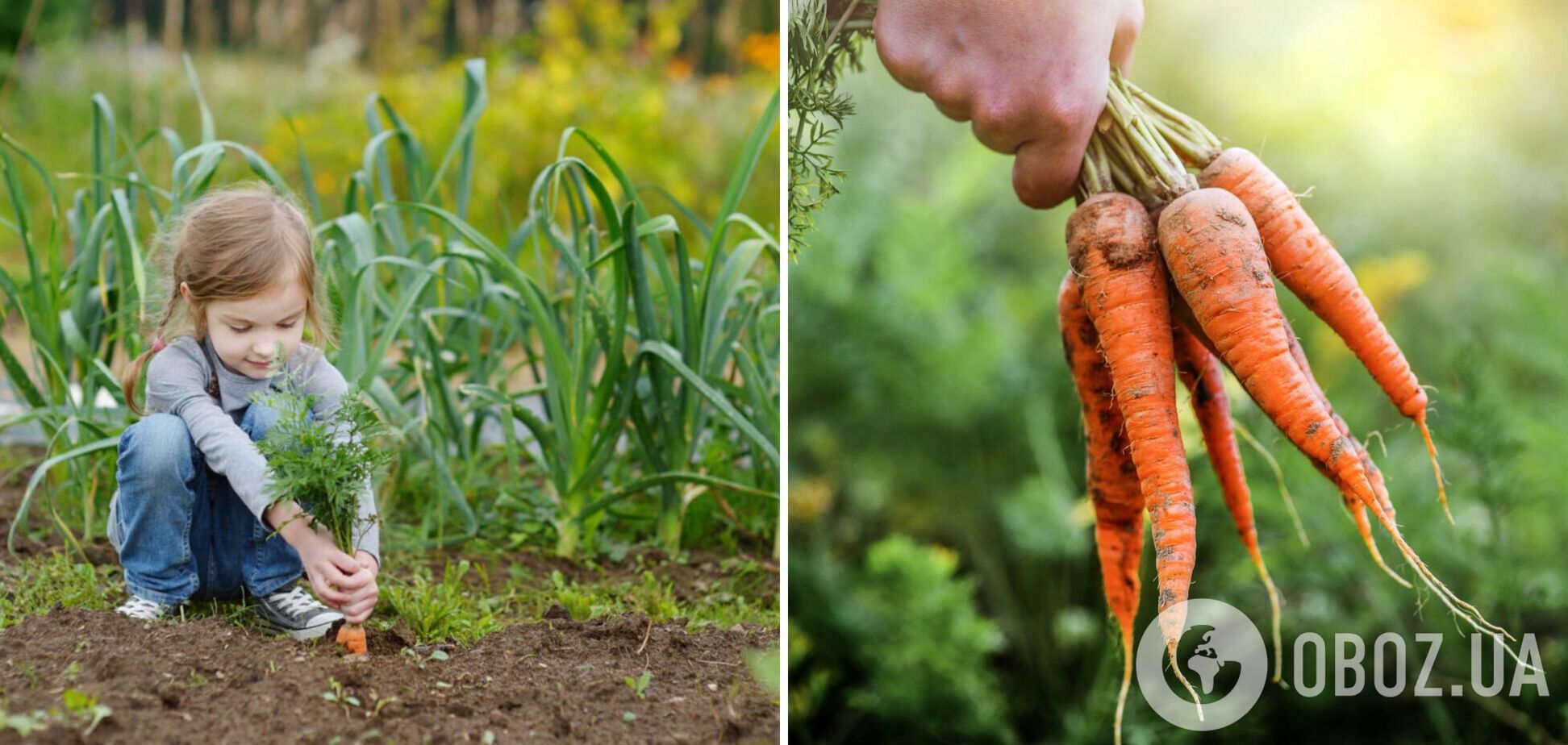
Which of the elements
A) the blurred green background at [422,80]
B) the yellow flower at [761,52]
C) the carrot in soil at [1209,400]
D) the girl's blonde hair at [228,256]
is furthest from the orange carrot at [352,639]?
the yellow flower at [761,52]

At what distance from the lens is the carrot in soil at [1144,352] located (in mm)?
1155

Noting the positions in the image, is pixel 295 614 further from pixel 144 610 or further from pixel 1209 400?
pixel 1209 400

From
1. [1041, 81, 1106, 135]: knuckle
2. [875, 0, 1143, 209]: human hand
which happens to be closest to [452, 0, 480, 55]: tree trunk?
[875, 0, 1143, 209]: human hand

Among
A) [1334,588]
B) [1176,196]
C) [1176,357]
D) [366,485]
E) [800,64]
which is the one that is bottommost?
[1334,588]

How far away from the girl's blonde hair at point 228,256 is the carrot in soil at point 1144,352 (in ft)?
3.02

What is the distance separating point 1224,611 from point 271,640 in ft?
4.43

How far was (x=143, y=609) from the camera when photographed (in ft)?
4.90

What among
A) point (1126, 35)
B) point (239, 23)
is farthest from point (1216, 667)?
point (239, 23)

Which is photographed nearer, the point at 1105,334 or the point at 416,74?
the point at 1105,334

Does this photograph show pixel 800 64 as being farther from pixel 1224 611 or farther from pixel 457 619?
pixel 1224 611

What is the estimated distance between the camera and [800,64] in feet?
4.09

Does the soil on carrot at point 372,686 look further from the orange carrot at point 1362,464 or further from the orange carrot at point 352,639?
the orange carrot at point 1362,464

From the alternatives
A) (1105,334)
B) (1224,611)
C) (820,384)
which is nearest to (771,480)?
(820,384)

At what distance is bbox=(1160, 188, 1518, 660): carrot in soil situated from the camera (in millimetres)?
1135
